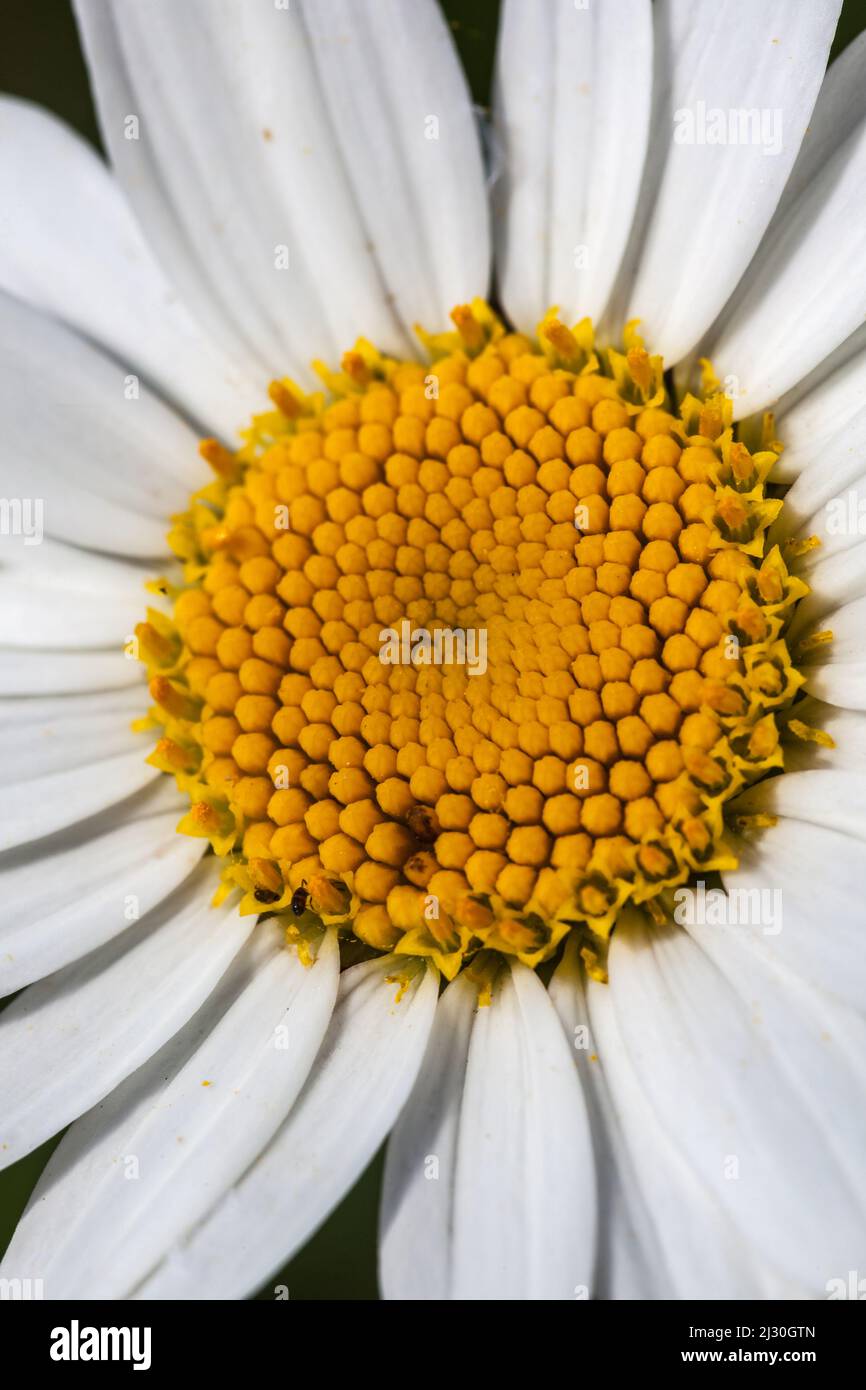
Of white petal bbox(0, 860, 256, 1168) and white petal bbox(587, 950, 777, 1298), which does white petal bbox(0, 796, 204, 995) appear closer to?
white petal bbox(0, 860, 256, 1168)

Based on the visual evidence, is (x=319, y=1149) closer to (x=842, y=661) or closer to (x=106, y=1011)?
(x=106, y=1011)

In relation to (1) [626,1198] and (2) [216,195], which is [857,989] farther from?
(2) [216,195]

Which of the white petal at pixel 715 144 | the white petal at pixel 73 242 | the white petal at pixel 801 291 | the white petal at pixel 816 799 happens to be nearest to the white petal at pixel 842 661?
the white petal at pixel 816 799

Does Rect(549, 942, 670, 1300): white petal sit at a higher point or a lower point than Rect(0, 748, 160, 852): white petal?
lower

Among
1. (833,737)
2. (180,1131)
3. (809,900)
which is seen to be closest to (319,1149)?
(180,1131)

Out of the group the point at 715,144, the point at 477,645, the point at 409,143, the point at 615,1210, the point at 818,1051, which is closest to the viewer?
the point at 818,1051

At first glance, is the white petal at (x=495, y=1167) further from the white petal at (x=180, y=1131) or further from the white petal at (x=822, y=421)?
the white petal at (x=822, y=421)

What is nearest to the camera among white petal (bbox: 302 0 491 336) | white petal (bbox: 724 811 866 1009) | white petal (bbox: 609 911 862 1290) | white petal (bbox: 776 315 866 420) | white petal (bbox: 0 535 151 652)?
white petal (bbox: 609 911 862 1290)

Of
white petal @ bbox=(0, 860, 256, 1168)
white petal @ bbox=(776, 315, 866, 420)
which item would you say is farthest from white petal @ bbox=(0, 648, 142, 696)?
white petal @ bbox=(776, 315, 866, 420)
